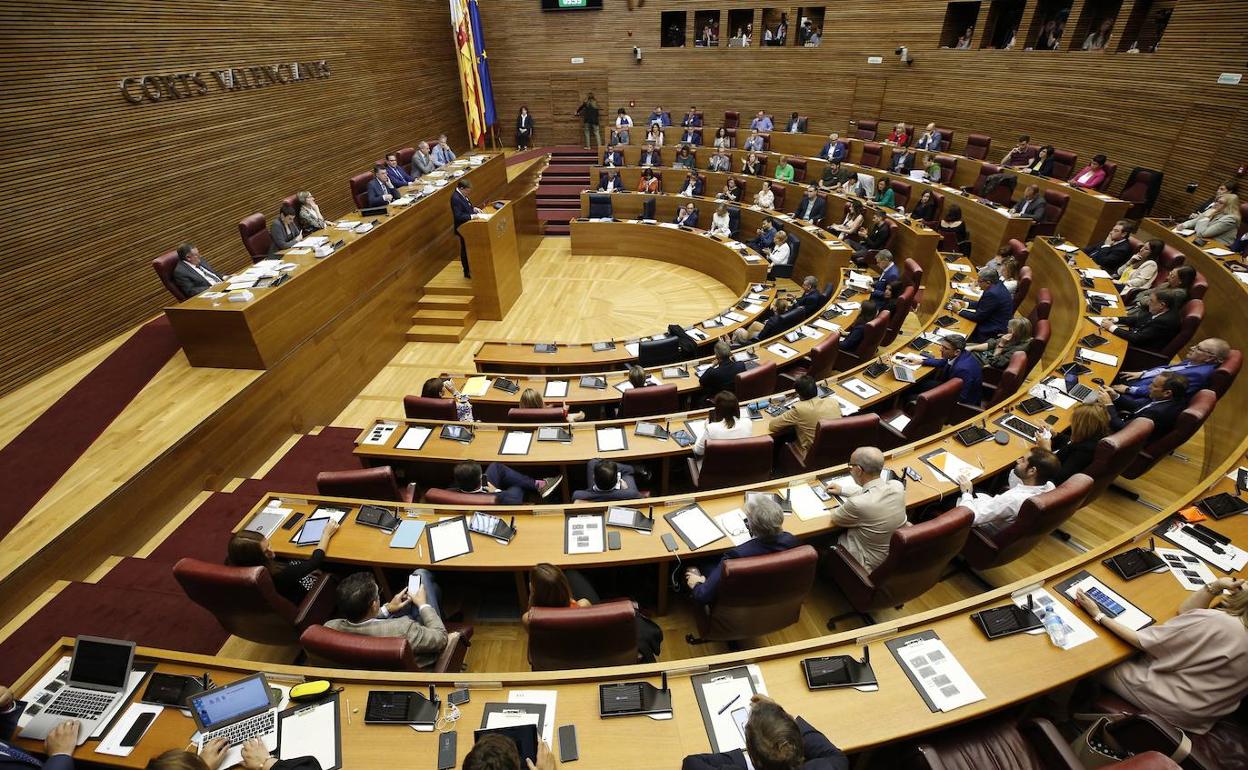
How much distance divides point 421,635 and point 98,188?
6567 millimetres

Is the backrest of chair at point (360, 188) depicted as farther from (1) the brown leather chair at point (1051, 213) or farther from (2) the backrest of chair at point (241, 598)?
(1) the brown leather chair at point (1051, 213)

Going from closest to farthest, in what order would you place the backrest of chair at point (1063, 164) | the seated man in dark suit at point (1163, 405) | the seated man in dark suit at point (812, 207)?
the seated man in dark suit at point (1163, 405), the backrest of chair at point (1063, 164), the seated man in dark suit at point (812, 207)

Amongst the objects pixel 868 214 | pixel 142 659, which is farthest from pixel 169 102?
pixel 868 214

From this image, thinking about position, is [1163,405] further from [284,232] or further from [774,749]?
[284,232]

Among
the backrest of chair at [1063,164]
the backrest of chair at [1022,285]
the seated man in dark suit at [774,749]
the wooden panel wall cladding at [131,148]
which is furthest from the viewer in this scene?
the backrest of chair at [1063,164]

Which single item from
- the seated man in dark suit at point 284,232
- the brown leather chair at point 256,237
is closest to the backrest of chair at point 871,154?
the seated man in dark suit at point 284,232

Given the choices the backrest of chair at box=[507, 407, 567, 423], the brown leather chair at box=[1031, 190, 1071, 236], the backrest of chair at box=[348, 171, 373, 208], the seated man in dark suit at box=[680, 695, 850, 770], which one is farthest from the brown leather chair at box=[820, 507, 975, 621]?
the backrest of chair at box=[348, 171, 373, 208]

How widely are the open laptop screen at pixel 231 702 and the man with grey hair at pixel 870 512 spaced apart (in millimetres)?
3033

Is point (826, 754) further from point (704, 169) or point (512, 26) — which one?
point (512, 26)

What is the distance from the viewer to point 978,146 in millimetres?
10352

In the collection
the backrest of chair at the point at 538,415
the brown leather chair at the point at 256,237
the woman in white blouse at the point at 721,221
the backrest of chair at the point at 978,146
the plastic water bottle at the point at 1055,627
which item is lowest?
the woman in white blouse at the point at 721,221

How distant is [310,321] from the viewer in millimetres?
6234

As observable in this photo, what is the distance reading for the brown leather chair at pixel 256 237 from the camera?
6895 millimetres

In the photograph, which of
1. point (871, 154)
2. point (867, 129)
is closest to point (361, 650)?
point (871, 154)
